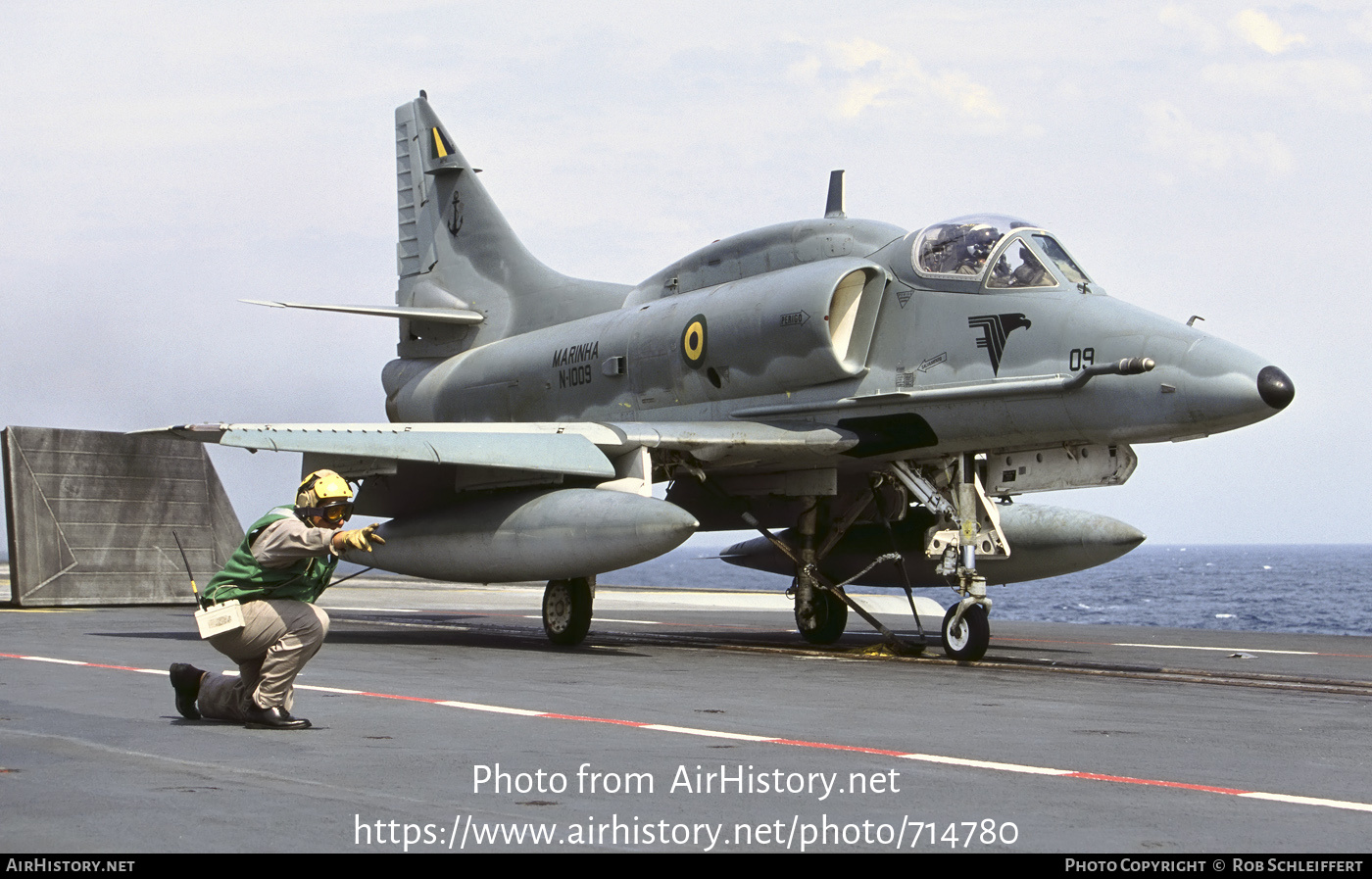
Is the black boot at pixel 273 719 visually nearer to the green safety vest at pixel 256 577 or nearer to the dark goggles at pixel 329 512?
the green safety vest at pixel 256 577

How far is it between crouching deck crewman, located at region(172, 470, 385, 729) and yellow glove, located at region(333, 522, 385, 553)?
0.27m

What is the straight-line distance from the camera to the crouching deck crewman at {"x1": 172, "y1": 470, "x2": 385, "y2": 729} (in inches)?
291

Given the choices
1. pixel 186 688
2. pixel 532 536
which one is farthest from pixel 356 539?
pixel 532 536

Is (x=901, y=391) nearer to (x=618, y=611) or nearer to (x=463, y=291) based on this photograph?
(x=463, y=291)

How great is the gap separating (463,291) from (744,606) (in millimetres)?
9228

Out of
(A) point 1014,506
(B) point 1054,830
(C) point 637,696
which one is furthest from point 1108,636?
(B) point 1054,830

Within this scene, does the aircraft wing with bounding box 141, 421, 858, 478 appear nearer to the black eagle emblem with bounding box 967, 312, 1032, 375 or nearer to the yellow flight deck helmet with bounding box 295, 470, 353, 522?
the black eagle emblem with bounding box 967, 312, 1032, 375

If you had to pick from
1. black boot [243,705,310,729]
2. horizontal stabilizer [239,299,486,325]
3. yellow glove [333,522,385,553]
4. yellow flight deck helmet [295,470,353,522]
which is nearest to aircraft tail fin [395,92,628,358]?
horizontal stabilizer [239,299,486,325]

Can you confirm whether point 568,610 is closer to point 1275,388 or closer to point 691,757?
point 1275,388

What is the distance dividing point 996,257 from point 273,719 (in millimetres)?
8150

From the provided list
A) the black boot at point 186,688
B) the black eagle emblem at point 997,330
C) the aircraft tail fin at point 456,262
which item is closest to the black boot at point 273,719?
the black boot at point 186,688

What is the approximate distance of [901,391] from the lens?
44.2ft

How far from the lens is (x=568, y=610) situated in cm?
1476

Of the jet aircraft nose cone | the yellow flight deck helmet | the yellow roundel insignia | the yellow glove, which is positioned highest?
the yellow roundel insignia
